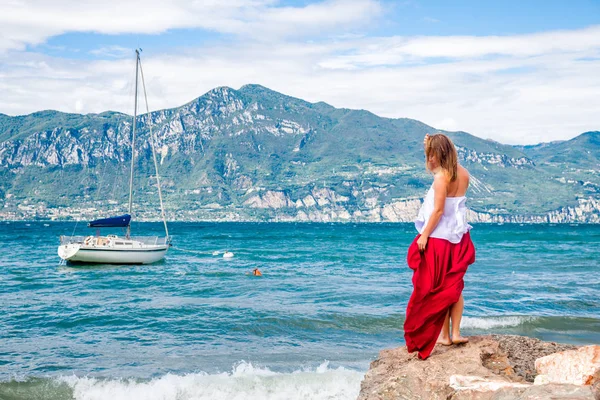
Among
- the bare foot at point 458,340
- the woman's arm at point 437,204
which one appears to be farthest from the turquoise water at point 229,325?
the woman's arm at point 437,204

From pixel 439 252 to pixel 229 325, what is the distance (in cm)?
1254

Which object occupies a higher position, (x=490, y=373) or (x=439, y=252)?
(x=439, y=252)

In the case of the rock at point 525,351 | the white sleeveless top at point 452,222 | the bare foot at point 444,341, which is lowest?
the rock at point 525,351

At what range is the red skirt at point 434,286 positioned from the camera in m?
5.87

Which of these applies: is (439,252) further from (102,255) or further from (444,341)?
(102,255)

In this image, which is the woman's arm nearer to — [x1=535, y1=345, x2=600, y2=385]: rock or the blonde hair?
the blonde hair

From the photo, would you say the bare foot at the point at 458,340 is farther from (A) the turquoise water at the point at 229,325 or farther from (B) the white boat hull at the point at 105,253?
(B) the white boat hull at the point at 105,253

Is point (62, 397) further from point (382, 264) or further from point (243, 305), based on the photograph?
point (382, 264)

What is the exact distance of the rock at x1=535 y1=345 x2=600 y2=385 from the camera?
502 cm

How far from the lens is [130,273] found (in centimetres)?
3581

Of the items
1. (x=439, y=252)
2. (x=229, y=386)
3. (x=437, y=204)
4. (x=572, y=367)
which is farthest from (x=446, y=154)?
(x=229, y=386)

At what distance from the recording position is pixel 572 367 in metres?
5.18

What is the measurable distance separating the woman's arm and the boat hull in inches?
1444

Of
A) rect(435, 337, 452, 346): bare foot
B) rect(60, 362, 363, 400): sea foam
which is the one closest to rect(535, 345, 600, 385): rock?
rect(435, 337, 452, 346): bare foot
